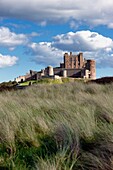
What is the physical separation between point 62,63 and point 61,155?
74.3 metres

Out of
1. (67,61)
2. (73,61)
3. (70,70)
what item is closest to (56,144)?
(70,70)

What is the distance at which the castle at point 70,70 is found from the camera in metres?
66.7

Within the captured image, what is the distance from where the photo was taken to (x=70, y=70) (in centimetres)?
7044

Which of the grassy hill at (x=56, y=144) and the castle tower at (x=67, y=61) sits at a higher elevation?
the castle tower at (x=67, y=61)

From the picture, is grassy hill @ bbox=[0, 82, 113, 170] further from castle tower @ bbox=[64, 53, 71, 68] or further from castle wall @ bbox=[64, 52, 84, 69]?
castle tower @ bbox=[64, 53, 71, 68]

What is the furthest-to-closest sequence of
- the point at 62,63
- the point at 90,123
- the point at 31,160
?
1. the point at 62,63
2. the point at 90,123
3. the point at 31,160

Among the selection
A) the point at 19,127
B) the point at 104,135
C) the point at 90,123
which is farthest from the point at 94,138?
the point at 19,127

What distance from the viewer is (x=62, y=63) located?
7806 cm

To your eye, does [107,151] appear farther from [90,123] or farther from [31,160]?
[90,123]

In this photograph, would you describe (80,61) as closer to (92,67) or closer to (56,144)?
(92,67)

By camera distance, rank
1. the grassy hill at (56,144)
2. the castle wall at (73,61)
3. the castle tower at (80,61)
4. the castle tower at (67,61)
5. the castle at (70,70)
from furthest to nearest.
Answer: the castle tower at (80,61) < the castle tower at (67,61) < the castle wall at (73,61) < the castle at (70,70) < the grassy hill at (56,144)

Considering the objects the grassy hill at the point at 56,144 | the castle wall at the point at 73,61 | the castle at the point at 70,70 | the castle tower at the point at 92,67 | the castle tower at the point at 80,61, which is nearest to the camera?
the grassy hill at the point at 56,144

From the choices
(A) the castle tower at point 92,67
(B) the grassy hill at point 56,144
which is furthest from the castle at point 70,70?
(B) the grassy hill at point 56,144

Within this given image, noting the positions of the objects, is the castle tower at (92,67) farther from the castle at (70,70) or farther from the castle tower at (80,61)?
the castle tower at (80,61)
